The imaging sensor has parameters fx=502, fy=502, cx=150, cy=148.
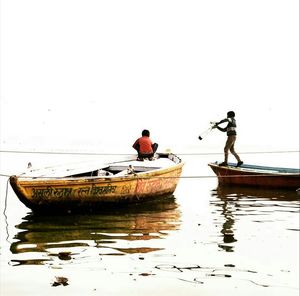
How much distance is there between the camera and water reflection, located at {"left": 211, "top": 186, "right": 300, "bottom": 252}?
1028cm

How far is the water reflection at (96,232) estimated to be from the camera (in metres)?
8.36

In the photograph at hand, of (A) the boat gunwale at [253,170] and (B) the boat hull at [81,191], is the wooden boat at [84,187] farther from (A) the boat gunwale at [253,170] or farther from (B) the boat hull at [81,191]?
(A) the boat gunwale at [253,170]

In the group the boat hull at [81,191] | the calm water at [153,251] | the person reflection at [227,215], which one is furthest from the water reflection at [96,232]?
the person reflection at [227,215]

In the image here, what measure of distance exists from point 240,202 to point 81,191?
5225mm

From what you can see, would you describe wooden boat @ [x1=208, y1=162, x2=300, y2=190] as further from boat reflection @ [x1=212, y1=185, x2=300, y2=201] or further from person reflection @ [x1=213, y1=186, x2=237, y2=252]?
person reflection @ [x1=213, y1=186, x2=237, y2=252]

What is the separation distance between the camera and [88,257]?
7891 mm

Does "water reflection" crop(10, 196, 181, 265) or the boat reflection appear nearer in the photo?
"water reflection" crop(10, 196, 181, 265)

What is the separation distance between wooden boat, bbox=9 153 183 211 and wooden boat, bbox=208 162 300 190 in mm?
4300

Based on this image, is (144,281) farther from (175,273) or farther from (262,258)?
(262,258)

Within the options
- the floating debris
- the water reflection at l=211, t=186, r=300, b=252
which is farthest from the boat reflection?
the floating debris

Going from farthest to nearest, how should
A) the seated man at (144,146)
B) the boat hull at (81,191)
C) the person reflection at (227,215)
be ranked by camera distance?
1. the seated man at (144,146)
2. the boat hull at (81,191)
3. the person reflection at (227,215)

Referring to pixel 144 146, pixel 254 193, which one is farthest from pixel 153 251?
pixel 254 193

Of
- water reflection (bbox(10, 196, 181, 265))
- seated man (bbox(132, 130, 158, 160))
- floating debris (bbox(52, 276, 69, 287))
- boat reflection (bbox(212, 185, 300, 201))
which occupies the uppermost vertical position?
seated man (bbox(132, 130, 158, 160))

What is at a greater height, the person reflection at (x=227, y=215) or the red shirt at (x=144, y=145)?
the red shirt at (x=144, y=145)
